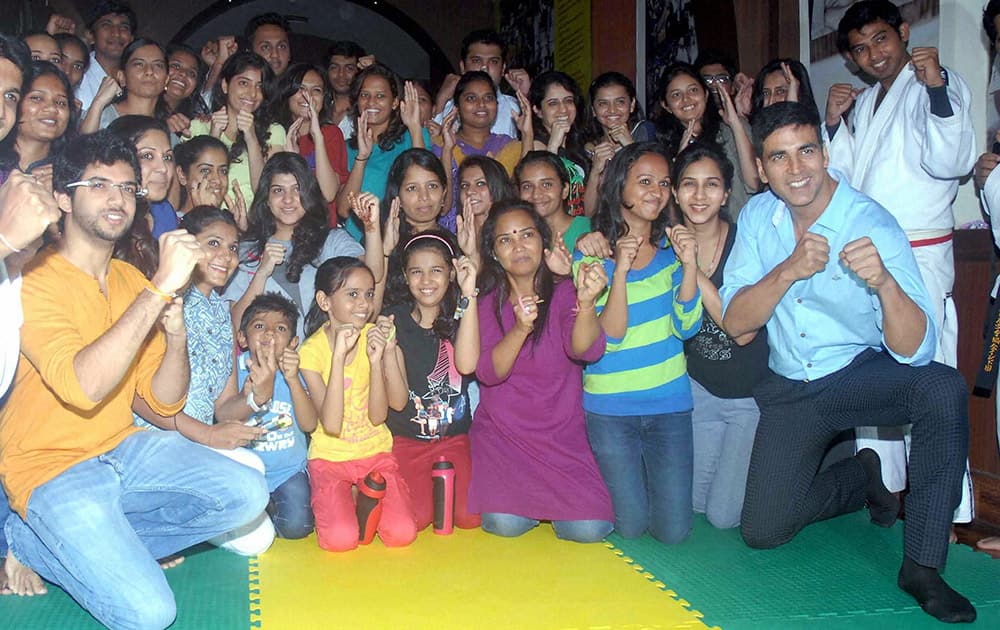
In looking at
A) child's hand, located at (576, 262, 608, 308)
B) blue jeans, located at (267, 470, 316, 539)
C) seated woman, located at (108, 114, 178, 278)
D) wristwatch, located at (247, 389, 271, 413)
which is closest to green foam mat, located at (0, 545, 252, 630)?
blue jeans, located at (267, 470, 316, 539)

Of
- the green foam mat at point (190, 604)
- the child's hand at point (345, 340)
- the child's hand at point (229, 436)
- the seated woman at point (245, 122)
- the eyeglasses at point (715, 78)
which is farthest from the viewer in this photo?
the eyeglasses at point (715, 78)

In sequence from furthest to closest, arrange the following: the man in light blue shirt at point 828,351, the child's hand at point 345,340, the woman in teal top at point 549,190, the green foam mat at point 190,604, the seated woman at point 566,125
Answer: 1. the seated woman at point 566,125
2. the woman in teal top at point 549,190
3. the child's hand at point 345,340
4. the man in light blue shirt at point 828,351
5. the green foam mat at point 190,604

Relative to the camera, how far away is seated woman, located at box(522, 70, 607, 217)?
5.24 m

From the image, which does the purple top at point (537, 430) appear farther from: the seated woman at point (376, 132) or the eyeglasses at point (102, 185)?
the eyeglasses at point (102, 185)

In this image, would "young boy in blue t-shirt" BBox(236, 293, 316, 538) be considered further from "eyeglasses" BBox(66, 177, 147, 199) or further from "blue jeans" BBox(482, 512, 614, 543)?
"eyeglasses" BBox(66, 177, 147, 199)

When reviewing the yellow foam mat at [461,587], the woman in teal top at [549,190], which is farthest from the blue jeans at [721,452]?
the woman in teal top at [549,190]

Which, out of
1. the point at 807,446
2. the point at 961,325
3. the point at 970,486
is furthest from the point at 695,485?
the point at 961,325

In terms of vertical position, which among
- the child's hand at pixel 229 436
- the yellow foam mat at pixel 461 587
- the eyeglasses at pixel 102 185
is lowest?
the yellow foam mat at pixel 461 587

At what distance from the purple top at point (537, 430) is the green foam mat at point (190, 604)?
112 cm

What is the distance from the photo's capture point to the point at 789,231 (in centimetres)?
369

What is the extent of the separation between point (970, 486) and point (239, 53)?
14.5 feet

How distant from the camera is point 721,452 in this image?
4.23 m

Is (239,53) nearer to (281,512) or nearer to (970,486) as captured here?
(281,512)

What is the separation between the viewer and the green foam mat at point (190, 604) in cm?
296
